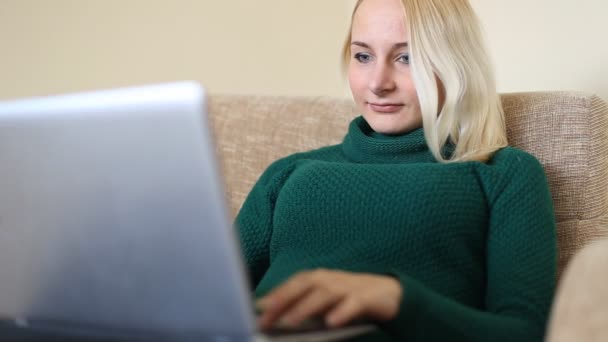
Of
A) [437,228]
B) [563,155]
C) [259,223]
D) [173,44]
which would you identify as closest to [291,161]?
[259,223]

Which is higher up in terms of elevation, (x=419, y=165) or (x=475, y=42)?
(x=475, y=42)

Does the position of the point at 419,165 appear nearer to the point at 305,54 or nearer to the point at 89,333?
the point at 89,333

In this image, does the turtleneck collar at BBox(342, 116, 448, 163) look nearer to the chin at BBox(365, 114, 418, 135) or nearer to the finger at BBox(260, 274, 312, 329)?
the chin at BBox(365, 114, 418, 135)

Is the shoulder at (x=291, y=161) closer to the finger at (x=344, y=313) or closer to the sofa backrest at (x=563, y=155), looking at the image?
the sofa backrest at (x=563, y=155)

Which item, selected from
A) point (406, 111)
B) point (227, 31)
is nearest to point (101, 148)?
point (406, 111)

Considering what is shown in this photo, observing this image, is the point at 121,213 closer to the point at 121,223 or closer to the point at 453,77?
the point at 121,223

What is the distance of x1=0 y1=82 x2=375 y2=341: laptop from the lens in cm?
65

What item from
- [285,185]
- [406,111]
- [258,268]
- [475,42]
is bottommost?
[258,268]

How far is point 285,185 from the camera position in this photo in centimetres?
134

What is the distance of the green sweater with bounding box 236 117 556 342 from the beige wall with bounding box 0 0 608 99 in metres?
0.58

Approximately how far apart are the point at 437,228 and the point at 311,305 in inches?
17.0

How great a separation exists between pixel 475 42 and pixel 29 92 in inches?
46.1

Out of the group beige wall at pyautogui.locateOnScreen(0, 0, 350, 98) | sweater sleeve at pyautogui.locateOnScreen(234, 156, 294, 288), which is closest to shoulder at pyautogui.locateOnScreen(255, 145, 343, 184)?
sweater sleeve at pyautogui.locateOnScreen(234, 156, 294, 288)

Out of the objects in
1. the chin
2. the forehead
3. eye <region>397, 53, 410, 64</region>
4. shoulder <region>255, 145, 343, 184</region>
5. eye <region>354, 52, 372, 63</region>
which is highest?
the forehead
